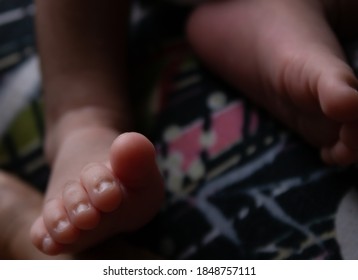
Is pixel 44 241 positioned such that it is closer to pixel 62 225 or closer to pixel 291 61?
pixel 62 225

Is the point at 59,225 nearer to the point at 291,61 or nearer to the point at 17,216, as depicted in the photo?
the point at 17,216

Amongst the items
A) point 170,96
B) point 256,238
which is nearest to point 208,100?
point 170,96

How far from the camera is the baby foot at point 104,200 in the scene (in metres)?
0.41

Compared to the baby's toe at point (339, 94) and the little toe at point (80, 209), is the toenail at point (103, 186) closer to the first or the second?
the little toe at point (80, 209)

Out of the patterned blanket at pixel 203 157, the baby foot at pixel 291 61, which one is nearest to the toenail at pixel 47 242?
the patterned blanket at pixel 203 157

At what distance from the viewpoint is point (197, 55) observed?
25.4 inches

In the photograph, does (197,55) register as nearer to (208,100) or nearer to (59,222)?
(208,100)

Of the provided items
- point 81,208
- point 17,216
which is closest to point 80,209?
point 81,208

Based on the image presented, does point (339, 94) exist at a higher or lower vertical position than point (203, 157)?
higher

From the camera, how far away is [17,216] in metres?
0.52

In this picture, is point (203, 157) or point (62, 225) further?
point (203, 157)

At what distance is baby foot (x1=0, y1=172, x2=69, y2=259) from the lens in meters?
0.50

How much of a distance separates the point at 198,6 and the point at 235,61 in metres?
0.10

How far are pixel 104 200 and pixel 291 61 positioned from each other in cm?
18
